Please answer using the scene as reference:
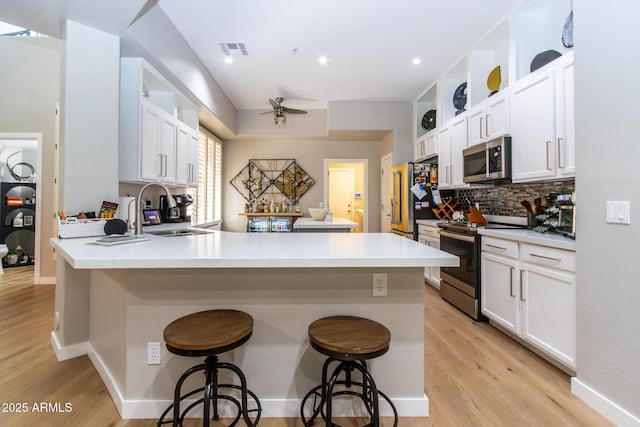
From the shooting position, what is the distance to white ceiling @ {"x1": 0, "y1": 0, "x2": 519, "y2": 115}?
215cm

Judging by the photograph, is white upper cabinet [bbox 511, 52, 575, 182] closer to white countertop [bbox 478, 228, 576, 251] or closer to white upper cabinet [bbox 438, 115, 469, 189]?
white countertop [bbox 478, 228, 576, 251]

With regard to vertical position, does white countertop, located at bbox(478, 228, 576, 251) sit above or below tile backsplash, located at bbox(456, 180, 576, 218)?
below

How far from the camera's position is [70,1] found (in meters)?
1.97

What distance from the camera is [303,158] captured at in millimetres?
5980

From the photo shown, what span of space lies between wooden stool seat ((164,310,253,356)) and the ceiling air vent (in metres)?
3.05

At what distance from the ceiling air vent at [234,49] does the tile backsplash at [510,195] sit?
134 inches

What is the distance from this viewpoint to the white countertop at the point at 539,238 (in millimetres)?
1877

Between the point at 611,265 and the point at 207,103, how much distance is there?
4268 mm

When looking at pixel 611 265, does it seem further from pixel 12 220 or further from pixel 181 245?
pixel 12 220

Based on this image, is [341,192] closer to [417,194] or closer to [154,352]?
[417,194]

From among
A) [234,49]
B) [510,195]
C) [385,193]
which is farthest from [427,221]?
[234,49]

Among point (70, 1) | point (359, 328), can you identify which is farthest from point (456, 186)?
point (70, 1)

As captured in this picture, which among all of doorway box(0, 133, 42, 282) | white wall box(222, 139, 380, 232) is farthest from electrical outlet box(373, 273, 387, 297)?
doorway box(0, 133, 42, 282)

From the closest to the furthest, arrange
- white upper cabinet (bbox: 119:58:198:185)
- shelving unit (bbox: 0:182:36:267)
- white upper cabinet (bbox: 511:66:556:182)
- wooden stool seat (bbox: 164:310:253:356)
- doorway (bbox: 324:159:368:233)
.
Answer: wooden stool seat (bbox: 164:310:253:356) → white upper cabinet (bbox: 511:66:556:182) → white upper cabinet (bbox: 119:58:198:185) → shelving unit (bbox: 0:182:36:267) → doorway (bbox: 324:159:368:233)
